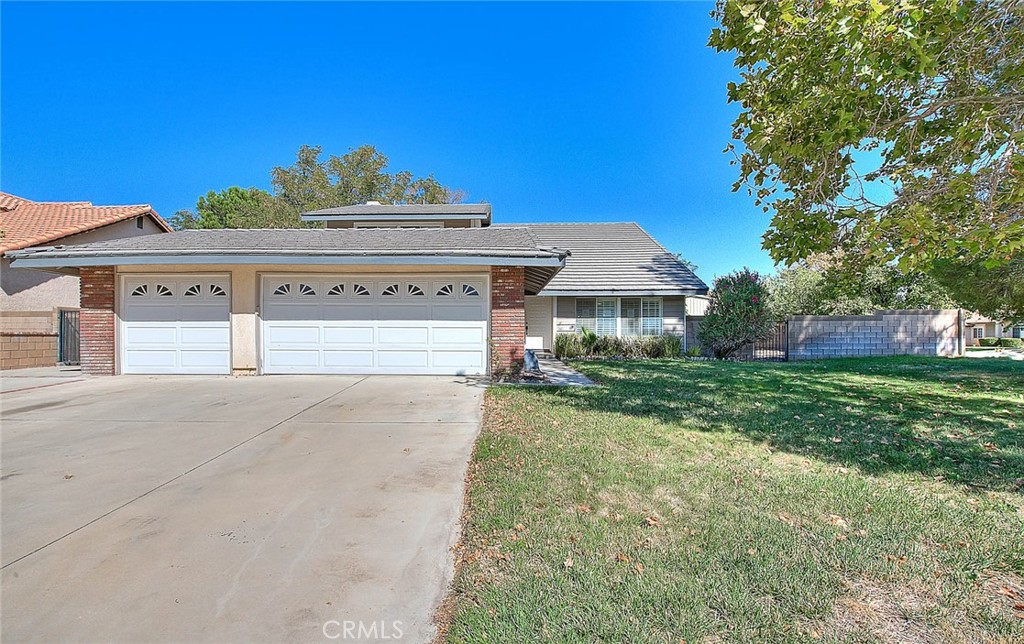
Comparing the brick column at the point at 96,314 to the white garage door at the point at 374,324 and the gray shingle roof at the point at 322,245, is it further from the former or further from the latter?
the white garage door at the point at 374,324

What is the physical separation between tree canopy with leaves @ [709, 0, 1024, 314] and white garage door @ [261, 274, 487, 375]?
6.52m

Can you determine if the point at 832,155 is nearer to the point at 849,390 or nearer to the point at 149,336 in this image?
the point at 849,390

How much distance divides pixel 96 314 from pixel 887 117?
1446 cm

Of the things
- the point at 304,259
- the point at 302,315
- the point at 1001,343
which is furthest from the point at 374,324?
the point at 1001,343

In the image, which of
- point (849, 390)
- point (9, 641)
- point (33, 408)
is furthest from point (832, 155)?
point (33, 408)

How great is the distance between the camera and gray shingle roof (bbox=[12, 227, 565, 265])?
31.6 ft

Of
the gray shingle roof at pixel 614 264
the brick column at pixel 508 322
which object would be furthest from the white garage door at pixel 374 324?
the gray shingle roof at pixel 614 264

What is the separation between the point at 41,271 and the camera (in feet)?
40.9

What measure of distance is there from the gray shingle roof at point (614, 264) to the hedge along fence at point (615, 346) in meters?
1.58

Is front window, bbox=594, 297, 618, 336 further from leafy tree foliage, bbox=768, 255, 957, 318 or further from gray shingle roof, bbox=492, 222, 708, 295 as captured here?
leafy tree foliage, bbox=768, 255, 957, 318

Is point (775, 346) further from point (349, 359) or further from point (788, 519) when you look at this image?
point (788, 519)

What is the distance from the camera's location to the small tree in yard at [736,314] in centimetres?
1514

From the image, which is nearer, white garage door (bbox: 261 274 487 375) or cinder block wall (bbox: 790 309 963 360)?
white garage door (bbox: 261 274 487 375)

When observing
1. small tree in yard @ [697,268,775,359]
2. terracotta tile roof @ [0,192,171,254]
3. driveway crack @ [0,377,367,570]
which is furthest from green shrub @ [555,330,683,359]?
terracotta tile roof @ [0,192,171,254]
